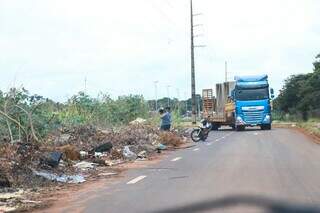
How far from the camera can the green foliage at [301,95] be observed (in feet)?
249

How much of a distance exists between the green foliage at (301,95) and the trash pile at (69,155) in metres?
47.4

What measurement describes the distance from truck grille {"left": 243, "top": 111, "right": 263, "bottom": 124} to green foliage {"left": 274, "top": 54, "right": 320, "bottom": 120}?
1074 inches

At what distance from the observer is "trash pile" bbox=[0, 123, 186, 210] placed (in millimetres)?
14305

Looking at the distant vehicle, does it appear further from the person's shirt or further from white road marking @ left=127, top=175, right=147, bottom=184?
white road marking @ left=127, top=175, right=147, bottom=184

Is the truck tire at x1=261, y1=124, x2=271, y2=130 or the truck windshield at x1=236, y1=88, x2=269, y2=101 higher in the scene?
the truck windshield at x1=236, y1=88, x2=269, y2=101

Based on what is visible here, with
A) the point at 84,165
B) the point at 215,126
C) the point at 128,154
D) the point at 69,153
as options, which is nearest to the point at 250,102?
the point at 215,126

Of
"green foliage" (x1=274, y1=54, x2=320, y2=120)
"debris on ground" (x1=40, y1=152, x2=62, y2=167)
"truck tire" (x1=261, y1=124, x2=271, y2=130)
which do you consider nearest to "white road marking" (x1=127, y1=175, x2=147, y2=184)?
"debris on ground" (x1=40, y1=152, x2=62, y2=167)

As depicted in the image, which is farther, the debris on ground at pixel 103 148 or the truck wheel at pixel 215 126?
the truck wheel at pixel 215 126

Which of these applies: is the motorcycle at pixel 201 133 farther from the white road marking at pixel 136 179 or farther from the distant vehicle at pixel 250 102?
the white road marking at pixel 136 179

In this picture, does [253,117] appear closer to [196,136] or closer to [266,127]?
[266,127]

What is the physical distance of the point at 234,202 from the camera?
9.29ft

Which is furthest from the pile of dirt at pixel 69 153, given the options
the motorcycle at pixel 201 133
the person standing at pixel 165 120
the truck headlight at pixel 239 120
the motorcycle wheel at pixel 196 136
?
the truck headlight at pixel 239 120

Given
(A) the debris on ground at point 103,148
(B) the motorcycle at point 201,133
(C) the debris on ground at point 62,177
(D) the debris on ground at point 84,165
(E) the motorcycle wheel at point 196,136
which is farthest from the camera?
(E) the motorcycle wheel at point 196,136

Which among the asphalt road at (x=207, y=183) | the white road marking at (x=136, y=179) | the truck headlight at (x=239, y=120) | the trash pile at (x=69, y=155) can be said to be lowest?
the white road marking at (x=136, y=179)
